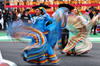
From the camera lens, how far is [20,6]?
84.2 ft

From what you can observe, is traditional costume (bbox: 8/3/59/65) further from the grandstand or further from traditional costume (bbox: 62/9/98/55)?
the grandstand

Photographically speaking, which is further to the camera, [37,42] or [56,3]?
[56,3]

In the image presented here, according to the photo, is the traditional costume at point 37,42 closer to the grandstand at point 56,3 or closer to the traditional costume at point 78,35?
the traditional costume at point 78,35

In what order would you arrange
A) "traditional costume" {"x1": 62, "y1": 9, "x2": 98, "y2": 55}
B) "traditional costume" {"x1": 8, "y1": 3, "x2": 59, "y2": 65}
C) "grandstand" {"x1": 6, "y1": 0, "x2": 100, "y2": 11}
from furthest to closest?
"grandstand" {"x1": 6, "y1": 0, "x2": 100, "y2": 11} → "traditional costume" {"x1": 62, "y1": 9, "x2": 98, "y2": 55} → "traditional costume" {"x1": 8, "y1": 3, "x2": 59, "y2": 65}

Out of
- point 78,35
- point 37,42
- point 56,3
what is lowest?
point 56,3

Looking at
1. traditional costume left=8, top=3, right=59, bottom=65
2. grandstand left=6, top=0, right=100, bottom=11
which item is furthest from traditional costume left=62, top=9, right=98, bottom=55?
grandstand left=6, top=0, right=100, bottom=11

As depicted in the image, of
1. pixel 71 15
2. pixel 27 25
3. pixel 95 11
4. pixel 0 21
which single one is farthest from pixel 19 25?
pixel 0 21

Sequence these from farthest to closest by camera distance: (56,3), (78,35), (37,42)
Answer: (56,3), (78,35), (37,42)

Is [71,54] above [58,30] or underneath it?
underneath

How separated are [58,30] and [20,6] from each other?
58.6ft

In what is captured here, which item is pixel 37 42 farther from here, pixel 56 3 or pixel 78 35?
pixel 56 3

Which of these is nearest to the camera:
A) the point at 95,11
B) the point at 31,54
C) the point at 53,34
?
the point at 31,54

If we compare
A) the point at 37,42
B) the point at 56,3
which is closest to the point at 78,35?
the point at 37,42

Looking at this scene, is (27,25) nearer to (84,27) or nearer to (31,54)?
(31,54)
